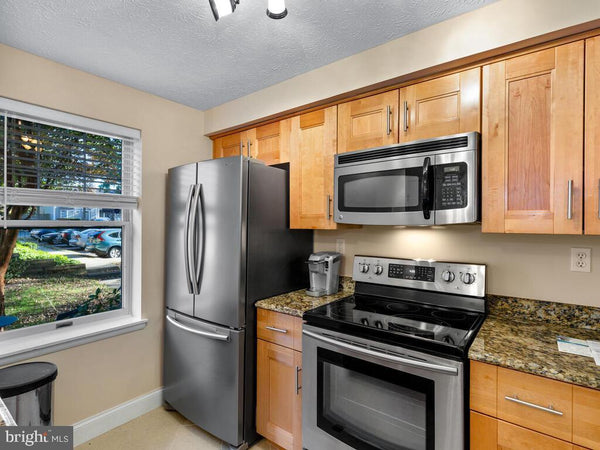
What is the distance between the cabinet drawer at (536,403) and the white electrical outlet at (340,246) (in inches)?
52.8

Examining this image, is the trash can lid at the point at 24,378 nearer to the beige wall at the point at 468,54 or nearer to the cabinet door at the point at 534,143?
the beige wall at the point at 468,54

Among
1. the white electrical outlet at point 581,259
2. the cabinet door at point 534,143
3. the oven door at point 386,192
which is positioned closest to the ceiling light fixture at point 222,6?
the oven door at point 386,192

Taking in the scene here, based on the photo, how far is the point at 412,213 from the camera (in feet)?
5.76

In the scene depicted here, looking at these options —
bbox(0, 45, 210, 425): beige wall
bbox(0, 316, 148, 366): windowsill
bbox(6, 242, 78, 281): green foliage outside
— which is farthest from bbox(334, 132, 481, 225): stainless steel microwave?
bbox(6, 242, 78, 281): green foliage outside

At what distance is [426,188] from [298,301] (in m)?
1.03

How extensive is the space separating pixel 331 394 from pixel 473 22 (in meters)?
1.98

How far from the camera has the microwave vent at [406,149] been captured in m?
1.62

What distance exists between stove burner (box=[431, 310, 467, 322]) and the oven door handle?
437 mm

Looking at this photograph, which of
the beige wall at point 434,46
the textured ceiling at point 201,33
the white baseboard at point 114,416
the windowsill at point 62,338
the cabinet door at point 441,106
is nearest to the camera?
the beige wall at point 434,46

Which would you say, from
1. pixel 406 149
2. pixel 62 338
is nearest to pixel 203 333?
pixel 62 338

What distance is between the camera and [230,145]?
2.85 metres

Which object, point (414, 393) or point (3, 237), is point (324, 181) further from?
point (3, 237)

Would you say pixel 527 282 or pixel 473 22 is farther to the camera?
pixel 527 282

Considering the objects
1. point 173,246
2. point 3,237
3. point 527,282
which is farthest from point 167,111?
point 527,282
